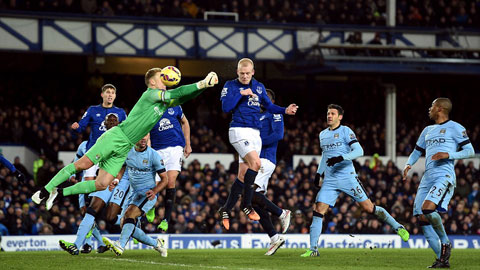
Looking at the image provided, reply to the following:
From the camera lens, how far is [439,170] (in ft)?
43.0

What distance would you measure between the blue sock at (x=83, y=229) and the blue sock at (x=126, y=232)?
771 millimetres

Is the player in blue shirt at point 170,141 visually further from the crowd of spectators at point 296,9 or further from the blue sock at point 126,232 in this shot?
the crowd of spectators at point 296,9

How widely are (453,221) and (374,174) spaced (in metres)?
3.91

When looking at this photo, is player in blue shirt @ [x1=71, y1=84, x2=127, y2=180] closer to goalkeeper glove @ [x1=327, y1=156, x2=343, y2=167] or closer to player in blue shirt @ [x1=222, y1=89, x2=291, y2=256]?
player in blue shirt @ [x1=222, y1=89, x2=291, y2=256]

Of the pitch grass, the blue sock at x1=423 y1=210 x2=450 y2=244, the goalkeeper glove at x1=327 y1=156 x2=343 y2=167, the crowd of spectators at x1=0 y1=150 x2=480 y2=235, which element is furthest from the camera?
the crowd of spectators at x1=0 y1=150 x2=480 y2=235

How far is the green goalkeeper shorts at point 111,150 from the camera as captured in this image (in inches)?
488

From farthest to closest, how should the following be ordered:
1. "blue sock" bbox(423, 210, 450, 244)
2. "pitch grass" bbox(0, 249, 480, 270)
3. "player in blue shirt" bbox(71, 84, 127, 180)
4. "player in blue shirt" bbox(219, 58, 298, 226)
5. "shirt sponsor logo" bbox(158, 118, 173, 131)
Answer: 1. "player in blue shirt" bbox(71, 84, 127, 180)
2. "shirt sponsor logo" bbox(158, 118, 173, 131)
3. "player in blue shirt" bbox(219, 58, 298, 226)
4. "blue sock" bbox(423, 210, 450, 244)
5. "pitch grass" bbox(0, 249, 480, 270)

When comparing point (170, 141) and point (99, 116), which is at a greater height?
point (99, 116)

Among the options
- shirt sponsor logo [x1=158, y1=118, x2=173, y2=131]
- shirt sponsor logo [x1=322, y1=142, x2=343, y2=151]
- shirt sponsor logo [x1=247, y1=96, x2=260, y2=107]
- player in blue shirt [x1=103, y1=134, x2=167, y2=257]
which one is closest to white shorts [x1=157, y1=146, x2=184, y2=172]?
shirt sponsor logo [x1=158, y1=118, x2=173, y2=131]

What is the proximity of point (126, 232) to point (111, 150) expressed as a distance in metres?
2.03

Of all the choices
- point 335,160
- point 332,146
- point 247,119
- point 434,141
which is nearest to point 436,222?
point 434,141

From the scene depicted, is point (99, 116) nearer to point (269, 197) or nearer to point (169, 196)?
point (169, 196)

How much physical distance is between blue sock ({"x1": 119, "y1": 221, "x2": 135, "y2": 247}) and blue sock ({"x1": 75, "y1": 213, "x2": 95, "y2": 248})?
77cm

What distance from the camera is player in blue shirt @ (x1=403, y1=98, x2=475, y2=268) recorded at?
42.1 feet
